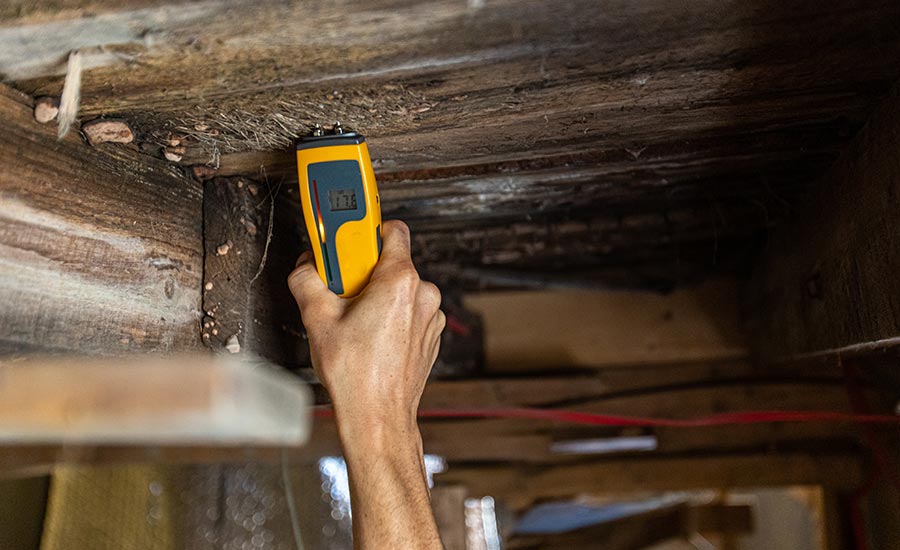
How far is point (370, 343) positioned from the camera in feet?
2.93

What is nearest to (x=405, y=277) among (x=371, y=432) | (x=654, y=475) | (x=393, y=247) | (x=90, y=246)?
(x=393, y=247)

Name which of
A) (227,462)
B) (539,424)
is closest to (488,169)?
(539,424)

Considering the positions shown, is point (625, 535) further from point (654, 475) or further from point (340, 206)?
point (340, 206)

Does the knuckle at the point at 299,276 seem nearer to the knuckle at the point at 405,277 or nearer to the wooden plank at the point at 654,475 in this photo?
the knuckle at the point at 405,277

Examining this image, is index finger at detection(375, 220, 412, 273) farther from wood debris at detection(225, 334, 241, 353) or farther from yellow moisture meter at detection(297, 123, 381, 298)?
wood debris at detection(225, 334, 241, 353)

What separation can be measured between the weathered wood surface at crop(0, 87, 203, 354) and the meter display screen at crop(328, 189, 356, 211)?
0.22m

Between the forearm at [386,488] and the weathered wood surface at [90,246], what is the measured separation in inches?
Answer: 10.4

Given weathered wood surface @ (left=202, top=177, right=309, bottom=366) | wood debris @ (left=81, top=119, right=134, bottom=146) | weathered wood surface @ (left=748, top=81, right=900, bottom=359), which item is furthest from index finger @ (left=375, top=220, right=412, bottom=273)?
weathered wood surface @ (left=748, top=81, right=900, bottom=359)

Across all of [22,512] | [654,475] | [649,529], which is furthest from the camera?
[649,529]

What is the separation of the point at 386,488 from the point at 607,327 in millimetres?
1109

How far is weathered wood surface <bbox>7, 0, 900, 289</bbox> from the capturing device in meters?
0.65

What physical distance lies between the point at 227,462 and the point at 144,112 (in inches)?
46.0

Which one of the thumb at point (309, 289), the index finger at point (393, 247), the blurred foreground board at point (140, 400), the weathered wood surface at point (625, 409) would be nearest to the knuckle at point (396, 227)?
the index finger at point (393, 247)

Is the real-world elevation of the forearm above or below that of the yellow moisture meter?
below
